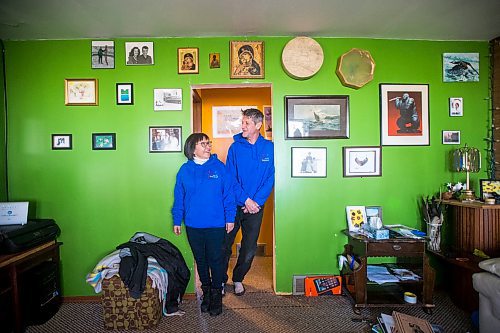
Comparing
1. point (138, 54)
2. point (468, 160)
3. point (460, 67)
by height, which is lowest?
point (468, 160)

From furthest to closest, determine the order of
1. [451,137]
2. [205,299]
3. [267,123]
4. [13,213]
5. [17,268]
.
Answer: [267,123] < [451,137] < [205,299] < [13,213] < [17,268]

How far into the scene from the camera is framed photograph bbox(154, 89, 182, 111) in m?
2.73

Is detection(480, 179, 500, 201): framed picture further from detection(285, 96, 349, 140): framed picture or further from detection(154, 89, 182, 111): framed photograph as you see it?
detection(154, 89, 182, 111): framed photograph

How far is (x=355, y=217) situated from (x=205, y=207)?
1.37 meters

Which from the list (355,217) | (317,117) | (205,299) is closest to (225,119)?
(317,117)

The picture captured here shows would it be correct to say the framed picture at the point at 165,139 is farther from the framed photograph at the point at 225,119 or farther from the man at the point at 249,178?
the framed photograph at the point at 225,119

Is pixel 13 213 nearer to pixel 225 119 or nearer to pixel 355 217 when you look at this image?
pixel 225 119

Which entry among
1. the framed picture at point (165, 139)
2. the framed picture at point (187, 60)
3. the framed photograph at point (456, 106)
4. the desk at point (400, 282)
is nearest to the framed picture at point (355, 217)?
the desk at point (400, 282)

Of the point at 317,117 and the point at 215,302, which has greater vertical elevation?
the point at 317,117

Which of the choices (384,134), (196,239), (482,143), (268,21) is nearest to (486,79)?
(482,143)

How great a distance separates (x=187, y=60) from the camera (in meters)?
2.73

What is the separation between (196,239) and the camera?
2.46 metres

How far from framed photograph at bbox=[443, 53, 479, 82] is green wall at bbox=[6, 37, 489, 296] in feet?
0.29

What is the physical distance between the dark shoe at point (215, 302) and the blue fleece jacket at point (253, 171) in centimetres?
77
